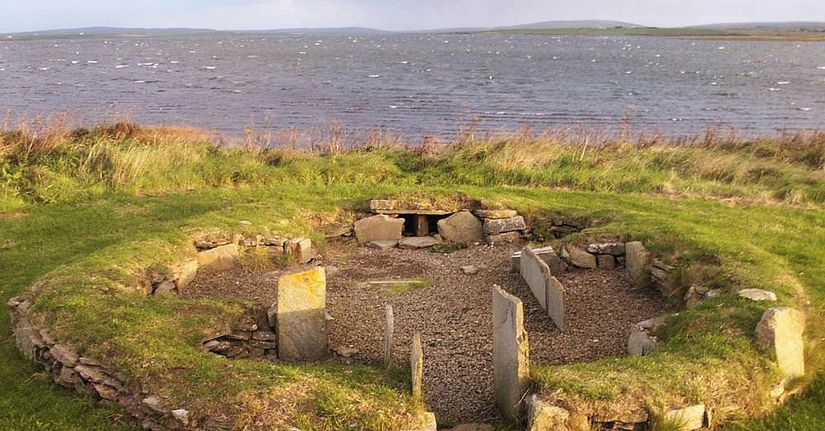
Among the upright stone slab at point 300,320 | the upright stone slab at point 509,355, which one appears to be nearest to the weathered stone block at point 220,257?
the upright stone slab at point 300,320

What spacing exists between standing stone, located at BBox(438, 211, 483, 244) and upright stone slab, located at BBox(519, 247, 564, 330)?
92.8 inches

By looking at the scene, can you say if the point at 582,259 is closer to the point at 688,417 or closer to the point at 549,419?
the point at 688,417

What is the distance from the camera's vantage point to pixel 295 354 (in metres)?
8.34

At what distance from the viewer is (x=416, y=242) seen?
12.9m

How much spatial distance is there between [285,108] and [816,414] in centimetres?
3580

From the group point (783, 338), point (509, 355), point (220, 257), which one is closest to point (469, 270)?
point (220, 257)

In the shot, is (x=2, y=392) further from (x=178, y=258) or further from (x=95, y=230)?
(x=95, y=230)

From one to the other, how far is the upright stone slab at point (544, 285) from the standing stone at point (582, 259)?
0.95 meters

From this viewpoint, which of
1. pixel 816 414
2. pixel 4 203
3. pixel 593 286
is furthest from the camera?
pixel 4 203

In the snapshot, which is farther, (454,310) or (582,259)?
(582,259)

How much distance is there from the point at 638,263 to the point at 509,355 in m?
4.34

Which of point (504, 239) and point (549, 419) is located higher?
point (549, 419)

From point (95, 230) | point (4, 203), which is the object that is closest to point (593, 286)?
point (95, 230)

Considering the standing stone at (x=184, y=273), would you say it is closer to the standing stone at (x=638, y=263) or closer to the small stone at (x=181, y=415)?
the small stone at (x=181, y=415)
